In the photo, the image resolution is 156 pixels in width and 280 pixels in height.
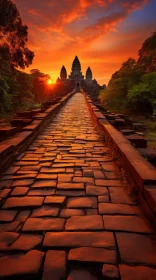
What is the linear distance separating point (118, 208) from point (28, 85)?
19168 millimetres

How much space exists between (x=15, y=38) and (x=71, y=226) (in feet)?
48.4

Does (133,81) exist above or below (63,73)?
below

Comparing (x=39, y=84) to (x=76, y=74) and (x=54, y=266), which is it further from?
(x=54, y=266)

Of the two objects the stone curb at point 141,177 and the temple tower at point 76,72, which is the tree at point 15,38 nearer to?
the stone curb at point 141,177

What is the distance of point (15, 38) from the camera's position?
13.5m

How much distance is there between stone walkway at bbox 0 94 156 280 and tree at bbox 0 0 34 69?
10.3 m

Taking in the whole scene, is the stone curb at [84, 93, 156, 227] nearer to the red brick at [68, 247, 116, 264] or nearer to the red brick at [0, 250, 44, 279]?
the red brick at [68, 247, 116, 264]

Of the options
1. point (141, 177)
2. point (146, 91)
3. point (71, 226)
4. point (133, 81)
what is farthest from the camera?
point (133, 81)

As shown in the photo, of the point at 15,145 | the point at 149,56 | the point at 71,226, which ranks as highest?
the point at 149,56

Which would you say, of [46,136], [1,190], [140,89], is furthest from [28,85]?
[1,190]

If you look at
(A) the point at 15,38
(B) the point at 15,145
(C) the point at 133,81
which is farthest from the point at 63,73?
(B) the point at 15,145

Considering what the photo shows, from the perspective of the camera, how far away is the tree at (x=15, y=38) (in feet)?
36.6

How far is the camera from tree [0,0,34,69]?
36.6ft

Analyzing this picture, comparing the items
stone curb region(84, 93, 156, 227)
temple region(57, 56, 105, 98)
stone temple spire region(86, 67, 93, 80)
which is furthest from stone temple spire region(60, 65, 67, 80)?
stone curb region(84, 93, 156, 227)
